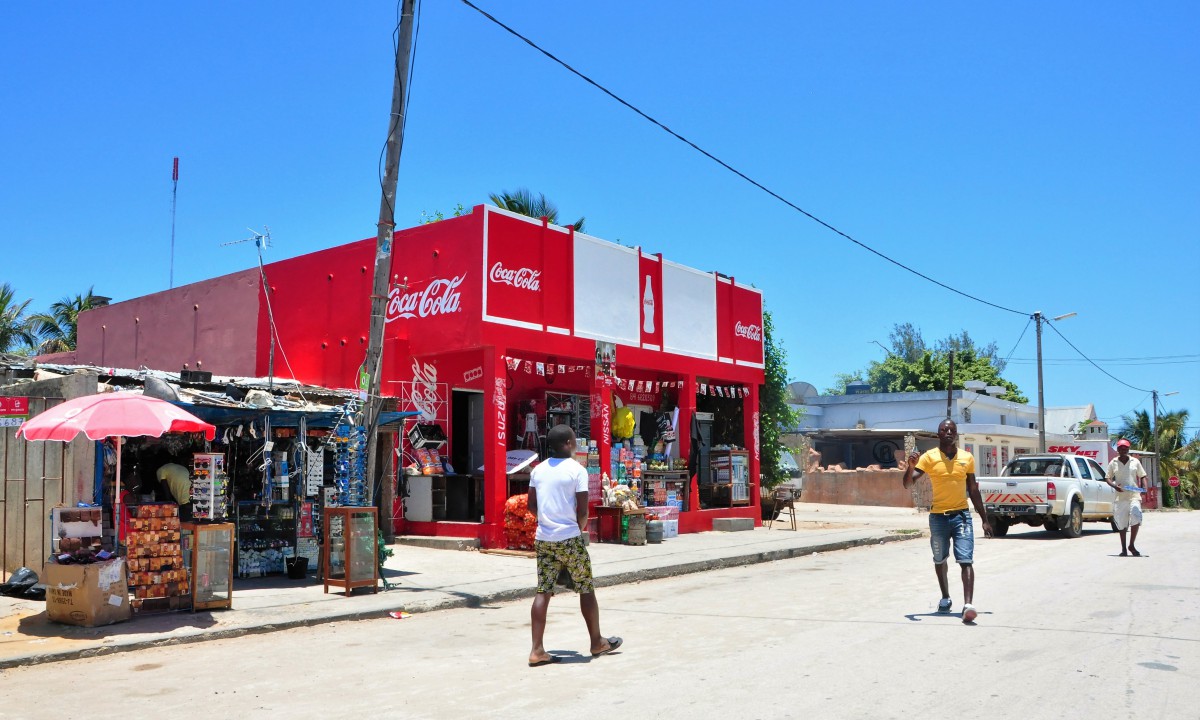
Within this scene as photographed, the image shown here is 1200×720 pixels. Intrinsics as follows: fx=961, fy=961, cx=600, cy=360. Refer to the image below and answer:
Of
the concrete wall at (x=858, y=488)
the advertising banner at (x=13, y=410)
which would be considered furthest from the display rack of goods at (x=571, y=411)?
the concrete wall at (x=858, y=488)

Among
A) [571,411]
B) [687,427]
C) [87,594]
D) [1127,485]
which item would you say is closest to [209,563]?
[87,594]

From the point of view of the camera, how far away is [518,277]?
1764 cm

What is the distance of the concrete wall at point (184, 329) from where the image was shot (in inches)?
823

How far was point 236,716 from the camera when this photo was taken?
6035 mm

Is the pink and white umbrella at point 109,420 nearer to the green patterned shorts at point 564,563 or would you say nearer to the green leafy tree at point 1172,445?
the green patterned shorts at point 564,563

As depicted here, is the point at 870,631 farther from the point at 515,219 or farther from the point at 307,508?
the point at 515,219

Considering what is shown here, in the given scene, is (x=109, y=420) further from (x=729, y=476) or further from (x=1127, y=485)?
(x=729, y=476)

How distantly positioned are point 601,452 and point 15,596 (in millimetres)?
10563

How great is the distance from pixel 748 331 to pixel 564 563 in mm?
17463

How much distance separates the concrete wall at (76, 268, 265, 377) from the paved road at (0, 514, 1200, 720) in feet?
39.2

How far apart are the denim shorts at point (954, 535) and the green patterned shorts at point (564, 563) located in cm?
389

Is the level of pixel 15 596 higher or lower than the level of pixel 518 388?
lower

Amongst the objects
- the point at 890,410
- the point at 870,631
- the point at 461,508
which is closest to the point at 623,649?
the point at 870,631

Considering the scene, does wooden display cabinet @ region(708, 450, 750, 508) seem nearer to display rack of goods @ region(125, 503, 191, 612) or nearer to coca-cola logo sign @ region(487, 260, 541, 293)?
coca-cola logo sign @ region(487, 260, 541, 293)
